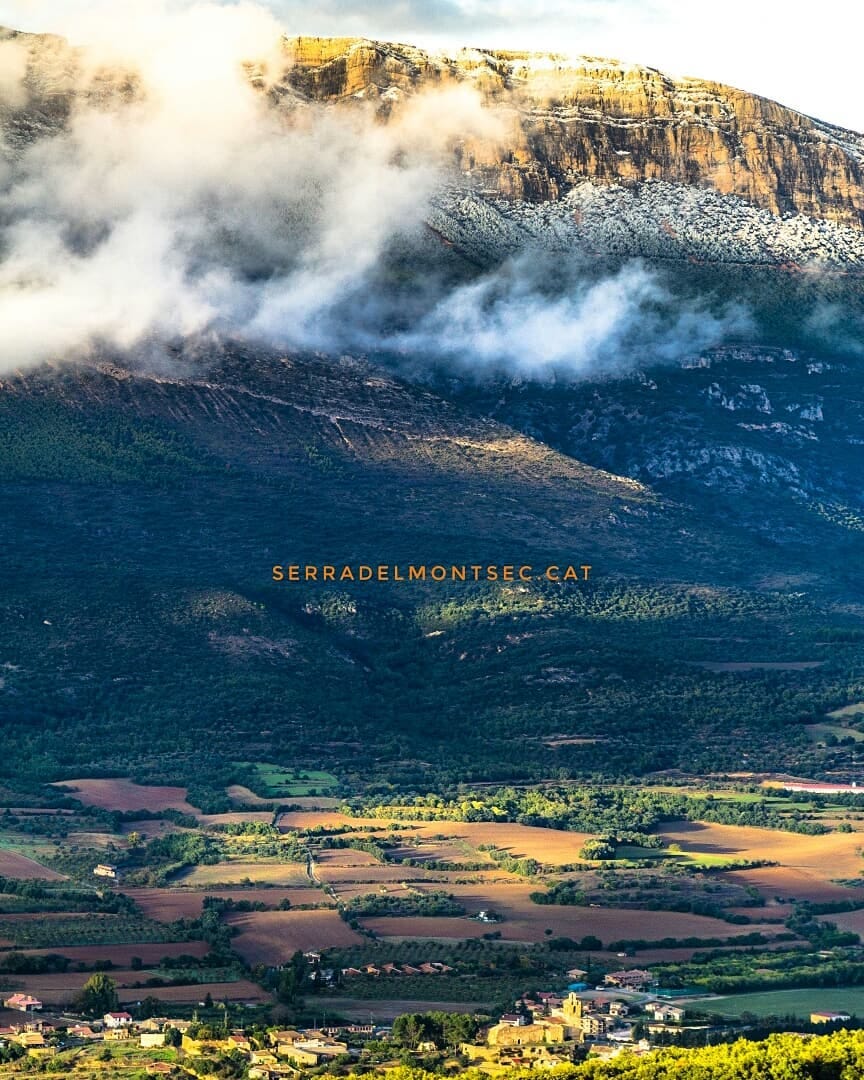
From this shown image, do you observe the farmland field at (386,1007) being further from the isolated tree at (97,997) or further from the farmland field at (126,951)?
the farmland field at (126,951)

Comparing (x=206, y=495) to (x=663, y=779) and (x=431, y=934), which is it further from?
(x=431, y=934)

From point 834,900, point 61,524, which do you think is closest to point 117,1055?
point 834,900

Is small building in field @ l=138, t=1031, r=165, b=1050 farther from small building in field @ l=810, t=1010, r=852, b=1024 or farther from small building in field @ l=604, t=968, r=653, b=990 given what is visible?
small building in field @ l=810, t=1010, r=852, b=1024

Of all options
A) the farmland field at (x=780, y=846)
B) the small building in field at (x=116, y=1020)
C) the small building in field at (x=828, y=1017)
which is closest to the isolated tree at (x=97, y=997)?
the small building in field at (x=116, y=1020)

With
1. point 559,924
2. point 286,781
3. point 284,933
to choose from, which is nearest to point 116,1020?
point 284,933

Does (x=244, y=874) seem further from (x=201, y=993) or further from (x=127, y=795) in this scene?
(x=201, y=993)

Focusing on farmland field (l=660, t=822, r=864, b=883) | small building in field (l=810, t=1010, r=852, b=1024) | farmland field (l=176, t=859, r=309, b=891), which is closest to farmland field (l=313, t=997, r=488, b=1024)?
small building in field (l=810, t=1010, r=852, b=1024)
